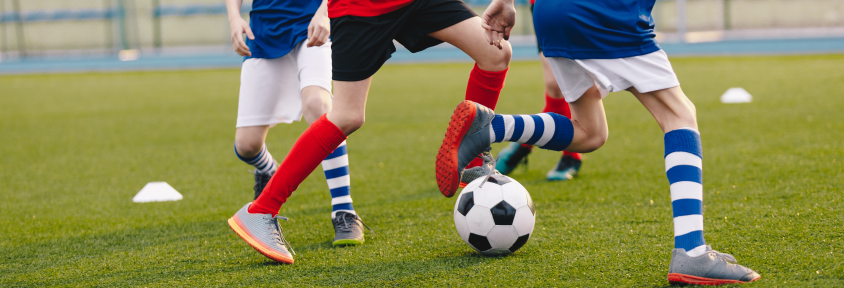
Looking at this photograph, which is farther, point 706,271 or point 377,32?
point 377,32

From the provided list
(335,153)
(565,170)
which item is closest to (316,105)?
(335,153)

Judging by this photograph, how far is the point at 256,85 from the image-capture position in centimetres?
288

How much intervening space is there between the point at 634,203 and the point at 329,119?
1409mm

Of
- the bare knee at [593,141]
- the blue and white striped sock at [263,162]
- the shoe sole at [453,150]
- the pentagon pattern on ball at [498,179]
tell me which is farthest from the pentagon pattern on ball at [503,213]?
the blue and white striped sock at [263,162]

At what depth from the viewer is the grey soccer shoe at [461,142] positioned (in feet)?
7.20

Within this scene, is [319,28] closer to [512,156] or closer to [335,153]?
[335,153]

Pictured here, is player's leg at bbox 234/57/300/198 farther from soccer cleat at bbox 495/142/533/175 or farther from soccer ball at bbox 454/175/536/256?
soccer cleat at bbox 495/142/533/175

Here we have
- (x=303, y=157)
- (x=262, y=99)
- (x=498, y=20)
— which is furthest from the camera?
(x=262, y=99)

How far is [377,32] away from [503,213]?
0.69 m

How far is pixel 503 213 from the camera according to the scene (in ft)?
7.70

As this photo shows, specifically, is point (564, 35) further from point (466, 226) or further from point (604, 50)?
point (466, 226)

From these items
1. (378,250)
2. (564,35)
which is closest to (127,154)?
(378,250)

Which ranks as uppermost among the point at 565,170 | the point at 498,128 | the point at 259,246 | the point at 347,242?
the point at 498,128

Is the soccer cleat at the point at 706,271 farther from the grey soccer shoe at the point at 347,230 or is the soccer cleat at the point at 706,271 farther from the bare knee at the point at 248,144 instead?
the bare knee at the point at 248,144
